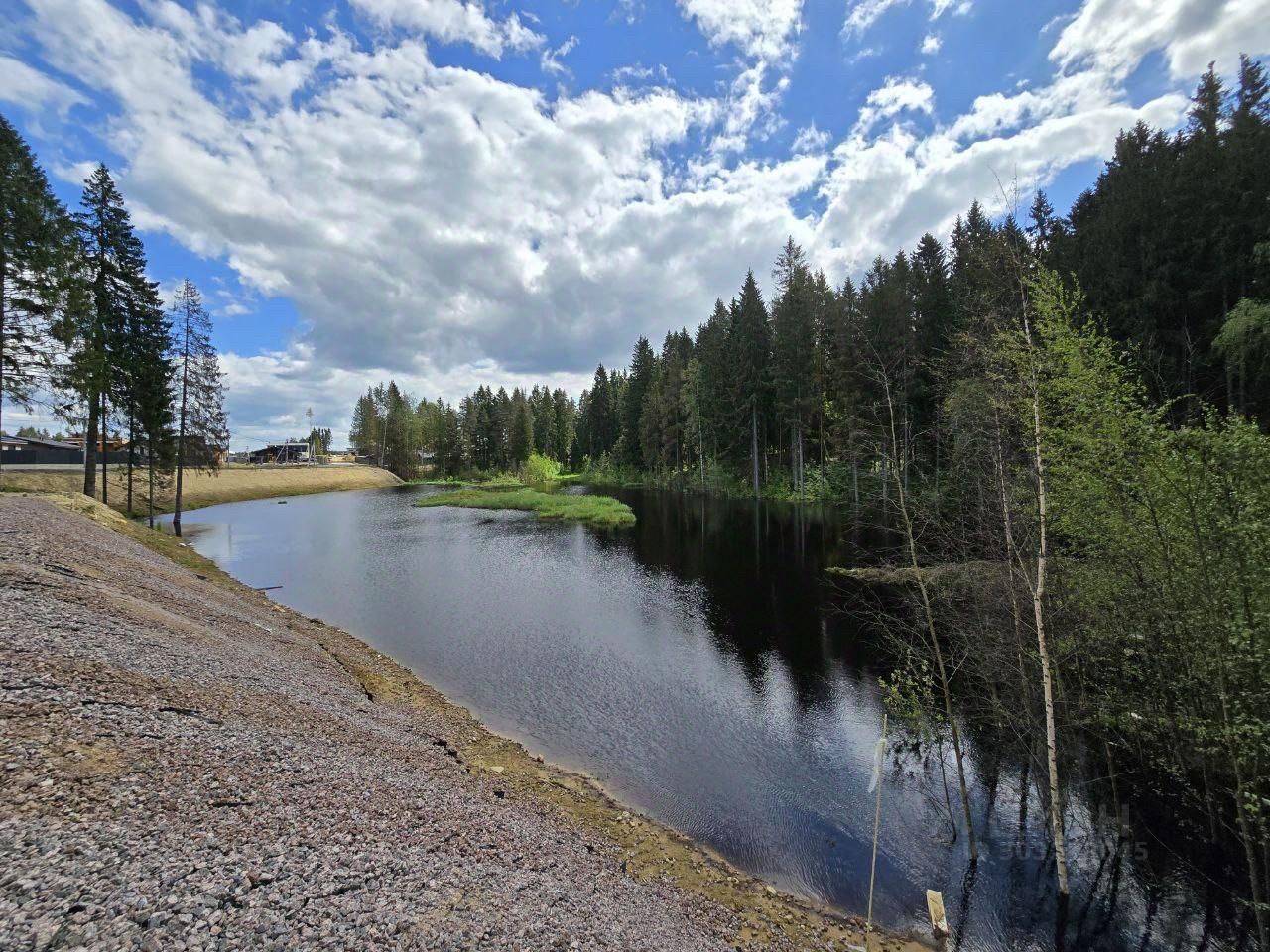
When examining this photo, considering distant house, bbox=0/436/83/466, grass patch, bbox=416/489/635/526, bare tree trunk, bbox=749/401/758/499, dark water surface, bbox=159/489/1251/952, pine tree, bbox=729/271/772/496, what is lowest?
dark water surface, bbox=159/489/1251/952

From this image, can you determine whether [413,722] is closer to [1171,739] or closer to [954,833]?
[954,833]

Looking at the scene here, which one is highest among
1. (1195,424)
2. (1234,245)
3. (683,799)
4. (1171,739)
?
(1234,245)

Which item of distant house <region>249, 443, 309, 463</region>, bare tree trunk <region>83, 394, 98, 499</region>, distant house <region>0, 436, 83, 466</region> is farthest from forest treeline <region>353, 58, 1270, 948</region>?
distant house <region>249, 443, 309, 463</region>

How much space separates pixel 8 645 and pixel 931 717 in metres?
15.0

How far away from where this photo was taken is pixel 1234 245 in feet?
68.4

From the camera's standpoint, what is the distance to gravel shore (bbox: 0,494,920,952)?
12.2 ft

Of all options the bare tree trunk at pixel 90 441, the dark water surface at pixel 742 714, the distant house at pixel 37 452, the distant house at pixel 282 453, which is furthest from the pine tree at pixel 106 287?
the distant house at pixel 282 453

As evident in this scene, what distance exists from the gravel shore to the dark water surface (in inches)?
50.6

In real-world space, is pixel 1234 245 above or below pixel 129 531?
above

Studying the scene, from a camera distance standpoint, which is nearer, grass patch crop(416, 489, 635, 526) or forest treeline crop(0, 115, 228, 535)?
forest treeline crop(0, 115, 228, 535)

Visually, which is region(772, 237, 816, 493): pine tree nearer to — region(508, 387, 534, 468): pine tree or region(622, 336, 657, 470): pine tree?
region(622, 336, 657, 470): pine tree

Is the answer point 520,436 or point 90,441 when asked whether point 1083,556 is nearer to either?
point 90,441

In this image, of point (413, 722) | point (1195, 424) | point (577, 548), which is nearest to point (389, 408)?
point (577, 548)

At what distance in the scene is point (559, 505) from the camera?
1921 inches
